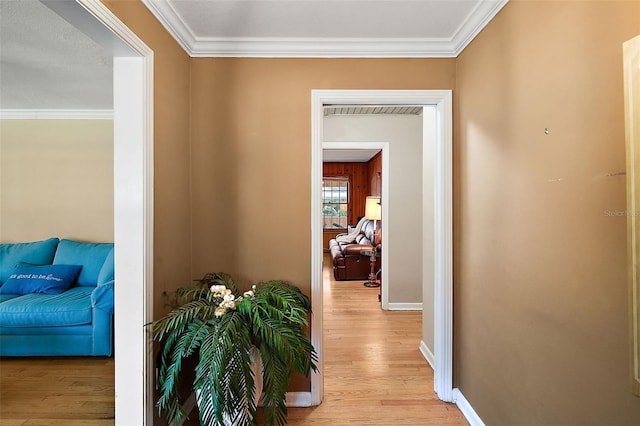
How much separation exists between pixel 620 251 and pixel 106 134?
15.3ft

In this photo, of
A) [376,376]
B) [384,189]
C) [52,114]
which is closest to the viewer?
[376,376]

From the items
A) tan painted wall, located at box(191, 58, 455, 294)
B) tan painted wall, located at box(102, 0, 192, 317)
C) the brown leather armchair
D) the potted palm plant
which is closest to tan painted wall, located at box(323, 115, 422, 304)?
the brown leather armchair

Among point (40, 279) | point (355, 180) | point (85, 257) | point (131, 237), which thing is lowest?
point (40, 279)

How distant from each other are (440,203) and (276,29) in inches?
62.2

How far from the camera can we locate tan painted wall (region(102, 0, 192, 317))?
5.55 ft

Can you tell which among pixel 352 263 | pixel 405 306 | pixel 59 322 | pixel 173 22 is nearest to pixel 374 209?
pixel 352 263

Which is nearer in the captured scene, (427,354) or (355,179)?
(427,354)

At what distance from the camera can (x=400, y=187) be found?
4.30 metres

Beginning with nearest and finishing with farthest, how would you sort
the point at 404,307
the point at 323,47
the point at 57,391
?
1. the point at 323,47
2. the point at 57,391
3. the point at 404,307

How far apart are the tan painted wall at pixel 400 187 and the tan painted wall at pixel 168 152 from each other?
2543 mm

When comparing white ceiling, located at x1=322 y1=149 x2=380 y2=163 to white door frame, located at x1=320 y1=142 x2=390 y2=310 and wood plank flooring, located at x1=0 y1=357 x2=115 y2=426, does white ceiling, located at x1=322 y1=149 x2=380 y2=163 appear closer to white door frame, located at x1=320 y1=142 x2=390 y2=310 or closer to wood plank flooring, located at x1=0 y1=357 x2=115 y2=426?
white door frame, located at x1=320 y1=142 x2=390 y2=310

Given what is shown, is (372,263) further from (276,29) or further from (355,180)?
(276,29)

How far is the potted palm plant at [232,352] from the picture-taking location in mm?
1330

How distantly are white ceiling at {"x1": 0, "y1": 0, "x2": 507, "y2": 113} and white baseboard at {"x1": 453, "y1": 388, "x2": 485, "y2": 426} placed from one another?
2.31 m
